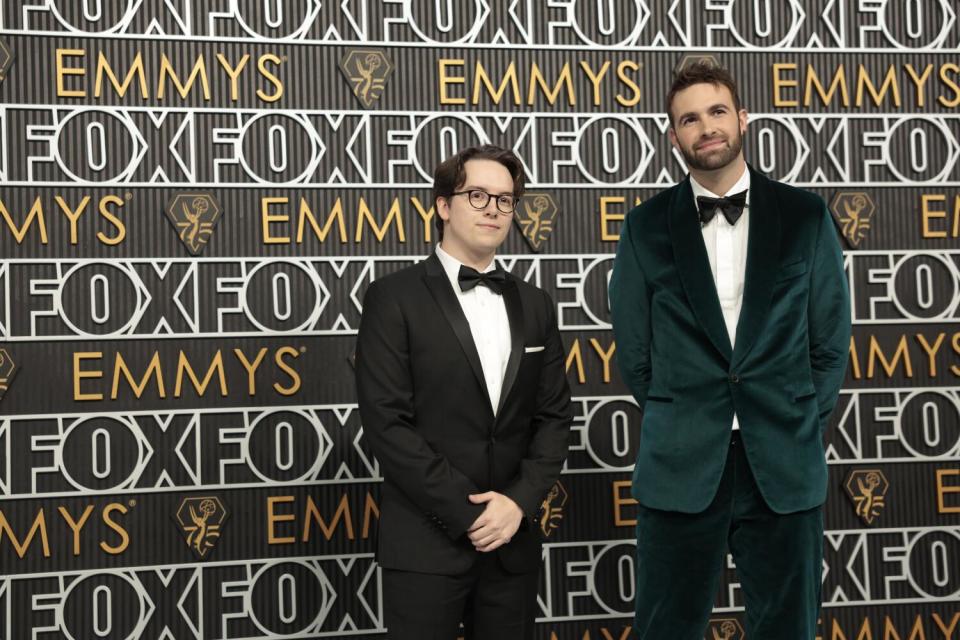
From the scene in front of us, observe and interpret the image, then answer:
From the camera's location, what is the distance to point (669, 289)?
2297 mm

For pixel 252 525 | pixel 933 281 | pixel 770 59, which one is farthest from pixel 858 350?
pixel 252 525

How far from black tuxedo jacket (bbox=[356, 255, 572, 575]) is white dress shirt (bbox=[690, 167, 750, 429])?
476 millimetres

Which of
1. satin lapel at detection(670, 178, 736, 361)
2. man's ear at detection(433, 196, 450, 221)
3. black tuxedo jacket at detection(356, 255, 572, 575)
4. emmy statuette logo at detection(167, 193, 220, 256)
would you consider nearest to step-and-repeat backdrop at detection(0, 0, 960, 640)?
emmy statuette logo at detection(167, 193, 220, 256)

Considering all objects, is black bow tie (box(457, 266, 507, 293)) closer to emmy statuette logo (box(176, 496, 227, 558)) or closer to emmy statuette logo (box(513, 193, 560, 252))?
emmy statuette logo (box(513, 193, 560, 252))

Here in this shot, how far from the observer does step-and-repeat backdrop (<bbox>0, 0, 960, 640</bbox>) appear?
303 cm

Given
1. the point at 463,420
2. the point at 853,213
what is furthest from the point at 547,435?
the point at 853,213

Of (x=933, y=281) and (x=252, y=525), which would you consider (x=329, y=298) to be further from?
(x=933, y=281)

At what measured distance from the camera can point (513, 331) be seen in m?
2.41

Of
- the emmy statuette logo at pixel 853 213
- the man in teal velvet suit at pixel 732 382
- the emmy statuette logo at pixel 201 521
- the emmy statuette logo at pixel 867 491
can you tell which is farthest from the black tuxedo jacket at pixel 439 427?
the emmy statuette logo at pixel 853 213

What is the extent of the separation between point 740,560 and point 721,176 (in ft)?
2.94

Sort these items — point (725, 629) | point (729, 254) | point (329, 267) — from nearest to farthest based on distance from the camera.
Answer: point (729, 254) → point (329, 267) → point (725, 629)

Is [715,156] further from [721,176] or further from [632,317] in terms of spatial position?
[632,317]

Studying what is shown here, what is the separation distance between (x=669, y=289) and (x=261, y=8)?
169 centimetres

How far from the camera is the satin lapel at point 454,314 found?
2.33 meters
